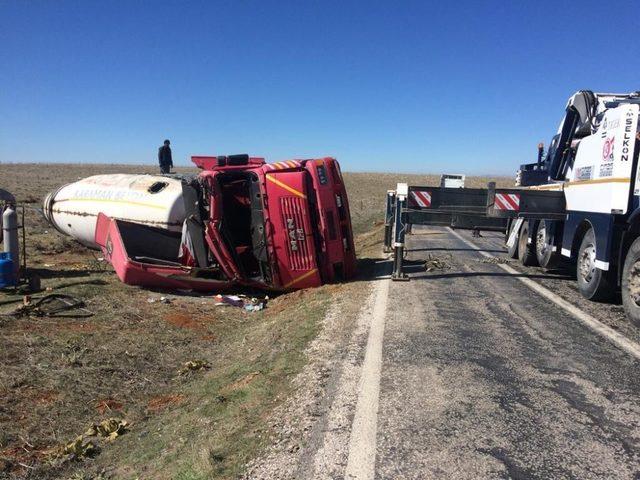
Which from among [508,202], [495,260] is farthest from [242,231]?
[495,260]

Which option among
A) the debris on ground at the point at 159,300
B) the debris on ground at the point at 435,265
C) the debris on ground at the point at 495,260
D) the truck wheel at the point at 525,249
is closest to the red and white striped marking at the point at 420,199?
the debris on ground at the point at 435,265

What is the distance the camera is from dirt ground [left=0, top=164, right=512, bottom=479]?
3.74 m

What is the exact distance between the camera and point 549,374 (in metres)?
4.25

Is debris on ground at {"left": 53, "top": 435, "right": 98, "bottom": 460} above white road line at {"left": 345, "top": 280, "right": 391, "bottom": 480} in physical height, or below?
below

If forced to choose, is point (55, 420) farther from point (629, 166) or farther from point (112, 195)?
point (112, 195)

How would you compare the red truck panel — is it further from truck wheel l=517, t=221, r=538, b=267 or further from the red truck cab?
truck wheel l=517, t=221, r=538, b=267

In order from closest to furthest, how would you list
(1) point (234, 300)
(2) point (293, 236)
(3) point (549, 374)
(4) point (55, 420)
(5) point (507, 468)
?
(5) point (507, 468), (3) point (549, 374), (4) point (55, 420), (2) point (293, 236), (1) point (234, 300)

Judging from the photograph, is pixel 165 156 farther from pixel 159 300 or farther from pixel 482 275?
pixel 482 275

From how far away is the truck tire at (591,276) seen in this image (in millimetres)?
6691

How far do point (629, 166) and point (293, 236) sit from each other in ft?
15.9

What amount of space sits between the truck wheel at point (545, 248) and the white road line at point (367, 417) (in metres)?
4.98

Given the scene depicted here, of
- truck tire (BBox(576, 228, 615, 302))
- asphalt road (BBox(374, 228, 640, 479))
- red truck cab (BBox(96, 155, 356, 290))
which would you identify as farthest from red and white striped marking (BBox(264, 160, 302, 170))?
truck tire (BBox(576, 228, 615, 302))

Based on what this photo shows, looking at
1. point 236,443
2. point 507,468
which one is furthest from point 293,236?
point 507,468

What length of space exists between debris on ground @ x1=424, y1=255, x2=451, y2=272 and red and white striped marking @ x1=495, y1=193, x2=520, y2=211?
1.68 metres
